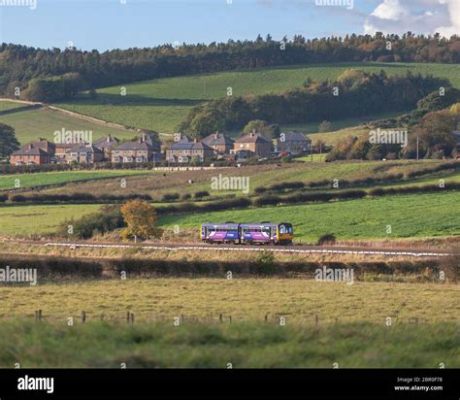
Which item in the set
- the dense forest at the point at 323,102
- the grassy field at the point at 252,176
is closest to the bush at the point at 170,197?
the grassy field at the point at 252,176

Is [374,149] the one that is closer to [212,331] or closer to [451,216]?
[451,216]

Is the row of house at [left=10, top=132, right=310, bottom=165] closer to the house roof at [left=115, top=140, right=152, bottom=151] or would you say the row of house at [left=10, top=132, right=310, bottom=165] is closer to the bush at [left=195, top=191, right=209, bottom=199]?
the house roof at [left=115, top=140, right=152, bottom=151]

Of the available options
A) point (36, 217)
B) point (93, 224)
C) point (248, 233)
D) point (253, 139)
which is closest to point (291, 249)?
point (248, 233)

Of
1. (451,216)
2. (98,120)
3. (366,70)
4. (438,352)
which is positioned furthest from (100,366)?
(366,70)

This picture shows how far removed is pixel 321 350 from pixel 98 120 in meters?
138

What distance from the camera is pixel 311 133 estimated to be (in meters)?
144

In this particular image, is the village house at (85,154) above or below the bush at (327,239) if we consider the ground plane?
above

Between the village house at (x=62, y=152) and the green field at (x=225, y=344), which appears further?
the village house at (x=62, y=152)

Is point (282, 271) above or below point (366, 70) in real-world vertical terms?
below

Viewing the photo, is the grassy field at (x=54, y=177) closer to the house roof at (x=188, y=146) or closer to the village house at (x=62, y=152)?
the house roof at (x=188, y=146)

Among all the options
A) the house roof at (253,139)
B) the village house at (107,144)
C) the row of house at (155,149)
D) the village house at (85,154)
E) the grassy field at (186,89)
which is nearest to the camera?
the row of house at (155,149)

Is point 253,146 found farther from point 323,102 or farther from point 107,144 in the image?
point 323,102

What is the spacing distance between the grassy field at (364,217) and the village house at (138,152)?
5016 cm

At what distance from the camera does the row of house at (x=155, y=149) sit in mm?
123688
